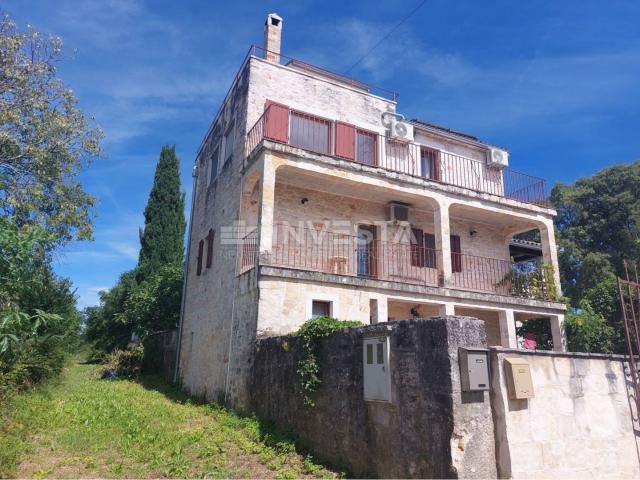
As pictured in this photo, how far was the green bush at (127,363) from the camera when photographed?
17.3 m

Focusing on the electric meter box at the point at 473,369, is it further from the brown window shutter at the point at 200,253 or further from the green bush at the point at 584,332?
the brown window shutter at the point at 200,253

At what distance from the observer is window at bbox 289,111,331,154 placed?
503 inches

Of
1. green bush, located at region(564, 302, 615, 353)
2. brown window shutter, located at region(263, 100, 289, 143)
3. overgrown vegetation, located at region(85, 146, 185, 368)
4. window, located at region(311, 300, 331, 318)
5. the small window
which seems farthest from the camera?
overgrown vegetation, located at region(85, 146, 185, 368)

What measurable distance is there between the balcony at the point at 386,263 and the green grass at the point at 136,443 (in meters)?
3.79

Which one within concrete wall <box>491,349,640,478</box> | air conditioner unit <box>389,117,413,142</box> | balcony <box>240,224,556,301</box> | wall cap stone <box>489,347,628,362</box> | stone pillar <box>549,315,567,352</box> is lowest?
concrete wall <box>491,349,640,478</box>

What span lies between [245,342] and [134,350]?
10792 mm

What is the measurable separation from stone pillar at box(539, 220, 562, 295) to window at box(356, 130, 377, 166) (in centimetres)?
591

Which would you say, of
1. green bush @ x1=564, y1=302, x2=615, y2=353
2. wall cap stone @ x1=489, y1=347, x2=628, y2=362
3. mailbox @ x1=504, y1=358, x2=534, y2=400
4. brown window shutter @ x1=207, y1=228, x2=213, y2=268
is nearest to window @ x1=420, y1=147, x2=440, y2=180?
green bush @ x1=564, y1=302, x2=615, y2=353

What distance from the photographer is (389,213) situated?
13766 mm

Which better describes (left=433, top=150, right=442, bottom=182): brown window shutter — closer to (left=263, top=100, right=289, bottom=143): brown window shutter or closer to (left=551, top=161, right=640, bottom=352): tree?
(left=263, top=100, right=289, bottom=143): brown window shutter

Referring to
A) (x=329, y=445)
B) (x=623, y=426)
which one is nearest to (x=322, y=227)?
(x=329, y=445)

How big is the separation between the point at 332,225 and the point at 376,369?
7649 mm

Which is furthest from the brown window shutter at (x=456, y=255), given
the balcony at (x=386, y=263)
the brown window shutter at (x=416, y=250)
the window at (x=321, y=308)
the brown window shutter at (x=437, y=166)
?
the window at (x=321, y=308)

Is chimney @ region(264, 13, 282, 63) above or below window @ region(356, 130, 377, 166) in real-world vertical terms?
above
